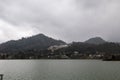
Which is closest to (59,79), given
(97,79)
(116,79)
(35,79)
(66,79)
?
(66,79)

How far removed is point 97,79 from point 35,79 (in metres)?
17.0

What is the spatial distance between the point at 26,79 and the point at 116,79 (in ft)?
81.2

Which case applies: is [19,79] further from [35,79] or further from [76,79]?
[76,79]

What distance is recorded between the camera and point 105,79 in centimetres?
5809

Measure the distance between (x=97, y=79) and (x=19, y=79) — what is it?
2134 cm

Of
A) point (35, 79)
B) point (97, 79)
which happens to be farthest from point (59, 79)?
point (97, 79)

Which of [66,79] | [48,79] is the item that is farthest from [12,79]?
[66,79]

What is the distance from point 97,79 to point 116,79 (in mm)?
5339

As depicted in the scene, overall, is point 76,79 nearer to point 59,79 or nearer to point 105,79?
point 59,79

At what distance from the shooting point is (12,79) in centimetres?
5806

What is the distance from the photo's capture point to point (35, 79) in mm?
58188

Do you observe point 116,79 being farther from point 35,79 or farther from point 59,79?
point 35,79

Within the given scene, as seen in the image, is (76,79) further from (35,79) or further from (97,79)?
(35,79)

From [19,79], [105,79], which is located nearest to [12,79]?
[19,79]
